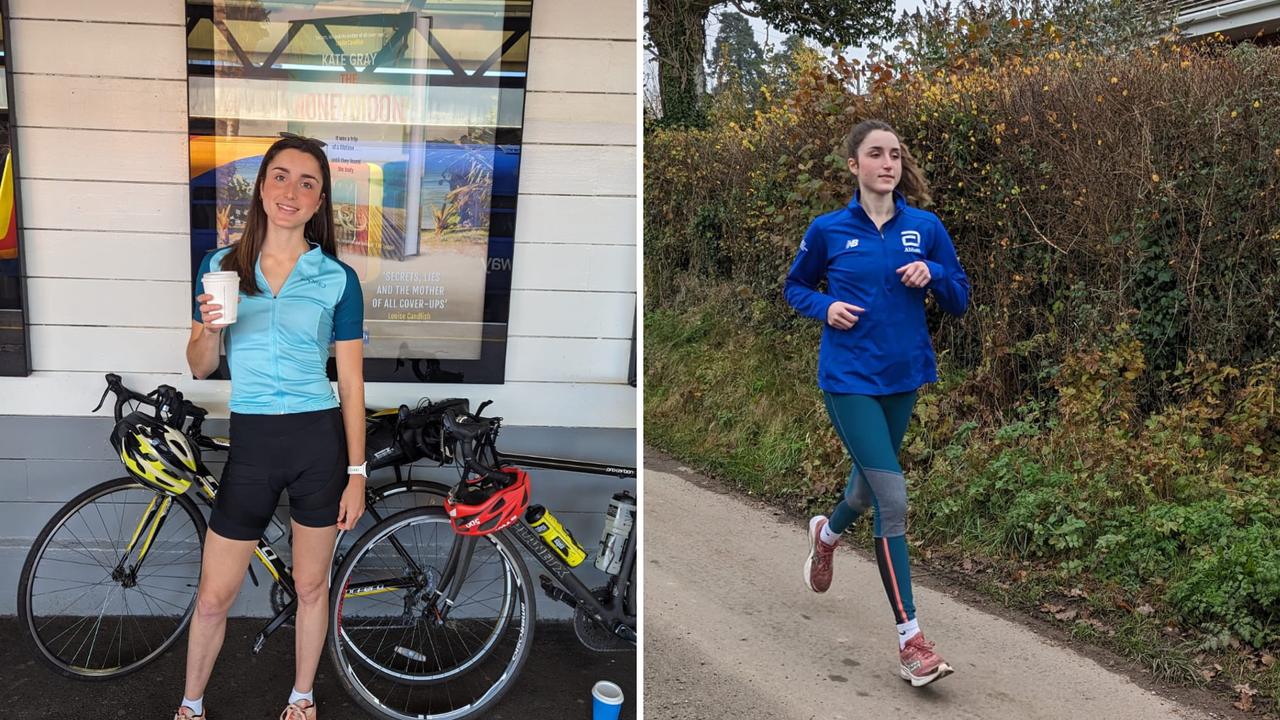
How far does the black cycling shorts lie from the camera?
3.42 meters

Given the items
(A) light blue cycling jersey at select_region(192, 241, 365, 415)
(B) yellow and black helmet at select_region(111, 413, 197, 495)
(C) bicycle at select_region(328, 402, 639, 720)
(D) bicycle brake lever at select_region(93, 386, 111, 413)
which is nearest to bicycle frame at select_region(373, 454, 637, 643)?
(C) bicycle at select_region(328, 402, 639, 720)

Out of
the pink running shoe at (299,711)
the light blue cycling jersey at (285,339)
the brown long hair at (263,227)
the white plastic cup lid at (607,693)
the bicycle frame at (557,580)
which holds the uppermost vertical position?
the brown long hair at (263,227)

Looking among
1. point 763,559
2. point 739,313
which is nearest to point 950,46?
point 739,313

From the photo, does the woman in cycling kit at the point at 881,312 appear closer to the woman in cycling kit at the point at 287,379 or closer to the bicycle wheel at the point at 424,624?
the bicycle wheel at the point at 424,624

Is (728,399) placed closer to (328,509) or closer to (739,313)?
(739,313)

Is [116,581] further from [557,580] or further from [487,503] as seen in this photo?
[557,580]

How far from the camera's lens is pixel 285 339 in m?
3.40

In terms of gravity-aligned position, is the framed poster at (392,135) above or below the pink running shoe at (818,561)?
above

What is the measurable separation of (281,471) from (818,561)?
221 centimetres

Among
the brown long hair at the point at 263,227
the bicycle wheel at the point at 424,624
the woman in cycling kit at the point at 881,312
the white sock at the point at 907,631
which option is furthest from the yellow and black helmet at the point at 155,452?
the white sock at the point at 907,631

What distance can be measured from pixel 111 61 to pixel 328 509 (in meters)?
1.90

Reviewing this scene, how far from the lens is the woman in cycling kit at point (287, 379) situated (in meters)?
3.40

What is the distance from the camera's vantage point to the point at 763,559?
530 centimetres

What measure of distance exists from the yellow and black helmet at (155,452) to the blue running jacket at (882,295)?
7.51 ft
